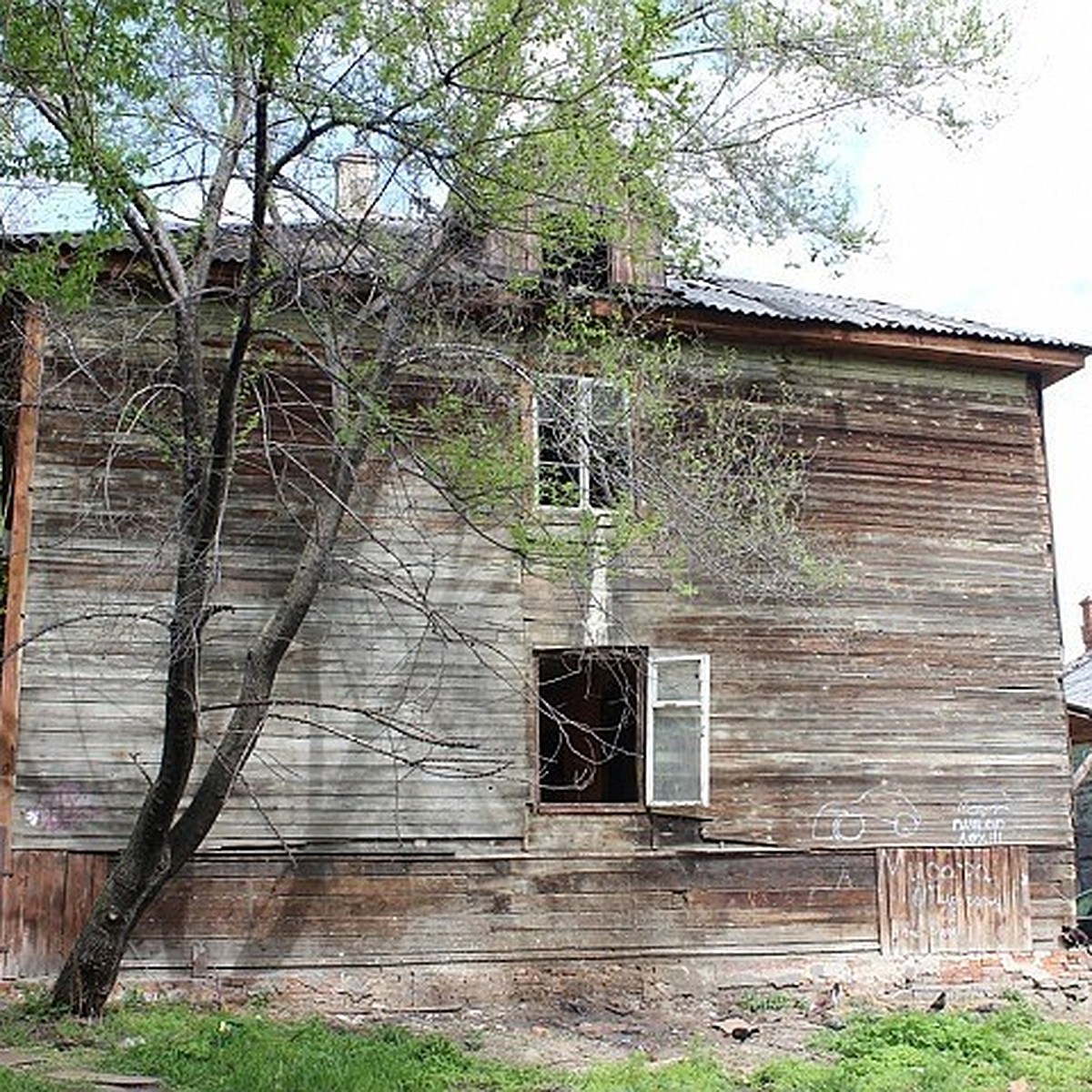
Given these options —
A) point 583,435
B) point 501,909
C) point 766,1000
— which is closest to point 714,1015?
point 766,1000

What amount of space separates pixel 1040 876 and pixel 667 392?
537 centimetres

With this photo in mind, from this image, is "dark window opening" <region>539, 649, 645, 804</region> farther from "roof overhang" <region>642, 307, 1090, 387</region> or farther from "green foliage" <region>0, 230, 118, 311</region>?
"green foliage" <region>0, 230, 118, 311</region>

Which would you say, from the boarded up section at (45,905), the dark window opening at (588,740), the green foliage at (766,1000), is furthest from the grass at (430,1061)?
the dark window opening at (588,740)

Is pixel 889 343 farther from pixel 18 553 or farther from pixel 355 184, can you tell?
pixel 18 553

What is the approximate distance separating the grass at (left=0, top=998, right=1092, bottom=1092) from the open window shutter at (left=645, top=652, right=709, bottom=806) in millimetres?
2223

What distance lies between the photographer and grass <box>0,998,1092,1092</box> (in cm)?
855

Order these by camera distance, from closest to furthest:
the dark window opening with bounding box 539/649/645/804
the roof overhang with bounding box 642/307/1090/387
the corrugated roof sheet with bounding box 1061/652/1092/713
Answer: the roof overhang with bounding box 642/307/1090/387, the dark window opening with bounding box 539/649/645/804, the corrugated roof sheet with bounding box 1061/652/1092/713

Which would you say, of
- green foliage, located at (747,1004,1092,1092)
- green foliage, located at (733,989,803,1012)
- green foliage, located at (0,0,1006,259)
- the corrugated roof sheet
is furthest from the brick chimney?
the corrugated roof sheet

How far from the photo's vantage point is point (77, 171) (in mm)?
7906

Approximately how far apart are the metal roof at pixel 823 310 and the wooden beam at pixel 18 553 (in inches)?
203

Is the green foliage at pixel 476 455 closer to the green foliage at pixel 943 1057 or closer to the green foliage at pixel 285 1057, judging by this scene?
the green foliage at pixel 285 1057

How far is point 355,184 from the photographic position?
9.77 m

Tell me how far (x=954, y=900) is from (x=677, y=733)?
2.89 meters

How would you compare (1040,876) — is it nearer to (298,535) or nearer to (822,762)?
(822,762)
